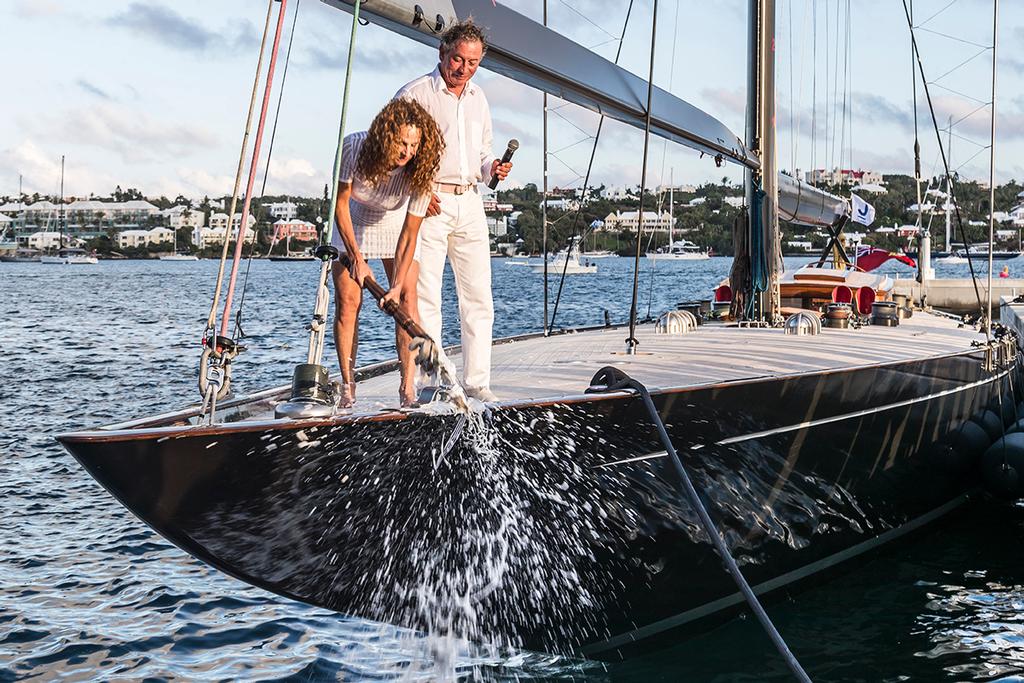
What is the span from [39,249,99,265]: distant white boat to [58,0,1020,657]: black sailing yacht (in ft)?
361

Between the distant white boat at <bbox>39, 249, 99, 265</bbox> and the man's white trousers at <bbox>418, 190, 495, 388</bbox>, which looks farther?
the distant white boat at <bbox>39, 249, 99, 265</bbox>

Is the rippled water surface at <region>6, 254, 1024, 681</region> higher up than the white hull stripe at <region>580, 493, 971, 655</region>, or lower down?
lower down

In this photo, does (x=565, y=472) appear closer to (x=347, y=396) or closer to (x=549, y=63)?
(x=347, y=396)

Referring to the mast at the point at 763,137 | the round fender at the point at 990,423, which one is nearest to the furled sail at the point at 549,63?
the mast at the point at 763,137

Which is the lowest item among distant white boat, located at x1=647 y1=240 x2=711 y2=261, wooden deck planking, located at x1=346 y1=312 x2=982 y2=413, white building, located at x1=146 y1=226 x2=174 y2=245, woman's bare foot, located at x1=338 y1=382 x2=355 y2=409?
woman's bare foot, located at x1=338 y1=382 x2=355 y2=409

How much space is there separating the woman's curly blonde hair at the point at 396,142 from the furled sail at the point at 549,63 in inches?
17.3

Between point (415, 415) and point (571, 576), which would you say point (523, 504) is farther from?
point (415, 415)

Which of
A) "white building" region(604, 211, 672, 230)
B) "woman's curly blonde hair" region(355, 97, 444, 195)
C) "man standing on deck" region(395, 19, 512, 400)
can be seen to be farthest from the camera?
A: "white building" region(604, 211, 672, 230)

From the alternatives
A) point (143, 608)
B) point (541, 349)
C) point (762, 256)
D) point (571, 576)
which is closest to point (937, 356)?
point (762, 256)

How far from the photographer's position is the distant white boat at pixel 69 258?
357ft

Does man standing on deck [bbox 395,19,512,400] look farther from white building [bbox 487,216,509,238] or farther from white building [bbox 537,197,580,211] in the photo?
white building [bbox 537,197,580,211]

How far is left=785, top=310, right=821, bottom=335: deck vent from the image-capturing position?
8344 mm

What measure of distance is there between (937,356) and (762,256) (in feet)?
6.70

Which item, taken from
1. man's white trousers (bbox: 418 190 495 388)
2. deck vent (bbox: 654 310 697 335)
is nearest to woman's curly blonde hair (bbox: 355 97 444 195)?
man's white trousers (bbox: 418 190 495 388)
